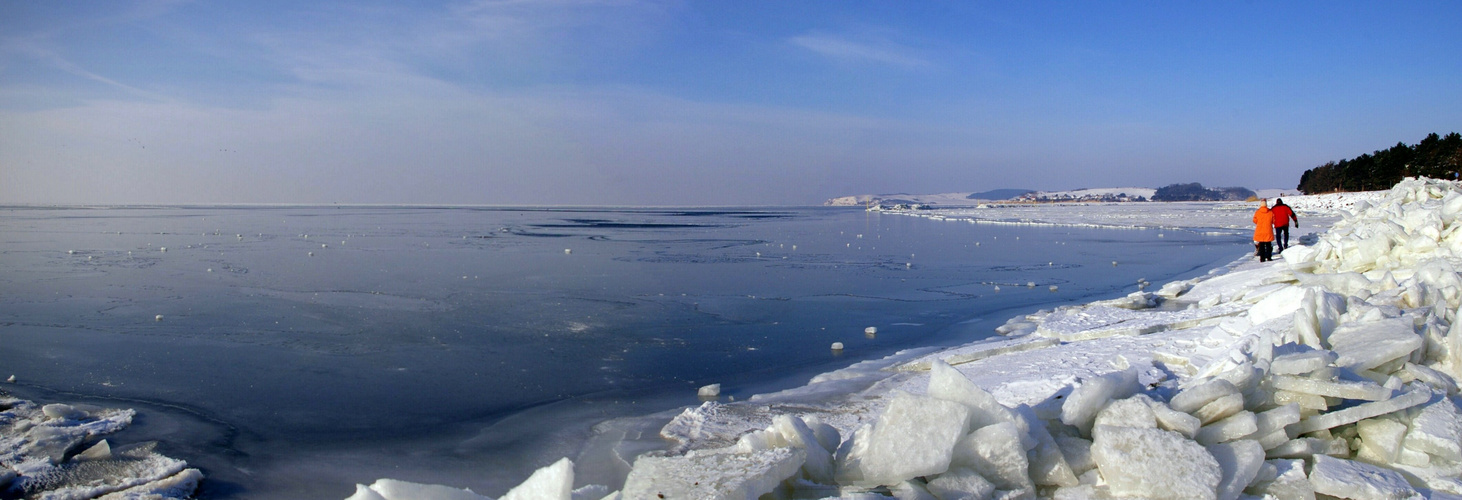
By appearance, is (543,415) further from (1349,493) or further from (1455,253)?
(1455,253)

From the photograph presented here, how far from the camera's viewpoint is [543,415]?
4285 millimetres

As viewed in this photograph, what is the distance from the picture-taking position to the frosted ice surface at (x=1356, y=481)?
2.46 meters

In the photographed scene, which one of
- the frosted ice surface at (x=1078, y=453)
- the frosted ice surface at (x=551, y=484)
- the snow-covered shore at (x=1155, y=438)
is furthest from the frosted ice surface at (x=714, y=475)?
the frosted ice surface at (x=1078, y=453)

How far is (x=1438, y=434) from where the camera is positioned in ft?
8.95

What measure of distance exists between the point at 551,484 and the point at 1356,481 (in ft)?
8.15

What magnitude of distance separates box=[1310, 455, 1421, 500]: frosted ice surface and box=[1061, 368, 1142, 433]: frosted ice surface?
0.61 metres

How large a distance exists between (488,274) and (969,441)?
9.44m

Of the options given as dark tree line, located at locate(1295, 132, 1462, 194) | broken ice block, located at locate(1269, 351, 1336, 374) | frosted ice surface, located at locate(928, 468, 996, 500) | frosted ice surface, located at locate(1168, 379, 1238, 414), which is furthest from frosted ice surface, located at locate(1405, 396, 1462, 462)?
dark tree line, located at locate(1295, 132, 1462, 194)

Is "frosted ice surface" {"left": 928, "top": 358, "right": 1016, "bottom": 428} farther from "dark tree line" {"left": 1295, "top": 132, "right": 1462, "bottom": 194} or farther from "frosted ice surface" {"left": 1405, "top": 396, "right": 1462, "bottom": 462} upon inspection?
"dark tree line" {"left": 1295, "top": 132, "right": 1462, "bottom": 194}

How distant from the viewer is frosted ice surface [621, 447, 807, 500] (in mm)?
2237

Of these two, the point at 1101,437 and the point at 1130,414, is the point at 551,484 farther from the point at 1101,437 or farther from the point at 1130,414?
the point at 1130,414

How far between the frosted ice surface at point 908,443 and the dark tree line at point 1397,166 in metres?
30.7

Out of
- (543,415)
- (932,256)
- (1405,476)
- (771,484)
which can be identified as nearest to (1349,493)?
(1405,476)

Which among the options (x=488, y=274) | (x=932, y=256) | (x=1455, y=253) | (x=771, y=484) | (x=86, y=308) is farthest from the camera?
(x=932, y=256)
